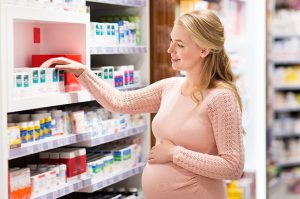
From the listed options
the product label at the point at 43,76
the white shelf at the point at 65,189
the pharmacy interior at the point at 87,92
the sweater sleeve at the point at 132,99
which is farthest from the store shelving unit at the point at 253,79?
the product label at the point at 43,76

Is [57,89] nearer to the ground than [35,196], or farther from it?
farther from it

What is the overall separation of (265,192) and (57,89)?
11.6ft

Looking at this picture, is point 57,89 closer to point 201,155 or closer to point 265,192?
point 201,155

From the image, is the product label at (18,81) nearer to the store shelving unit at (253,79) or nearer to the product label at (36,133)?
the product label at (36,133)

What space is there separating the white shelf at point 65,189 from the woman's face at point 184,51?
103 centimetres

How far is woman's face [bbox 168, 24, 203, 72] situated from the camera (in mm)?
3715

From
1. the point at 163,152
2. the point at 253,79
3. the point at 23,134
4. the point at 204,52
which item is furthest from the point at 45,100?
the point at 253,79

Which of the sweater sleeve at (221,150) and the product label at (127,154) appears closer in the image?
the sweater sleeve at (221,150)

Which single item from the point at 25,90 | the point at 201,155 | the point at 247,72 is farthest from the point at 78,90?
the point at 247,72

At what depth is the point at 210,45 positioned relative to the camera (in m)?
3.66

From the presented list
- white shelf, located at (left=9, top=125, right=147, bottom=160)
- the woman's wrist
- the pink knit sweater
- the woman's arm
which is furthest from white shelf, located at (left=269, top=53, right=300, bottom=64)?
the woman's wrist

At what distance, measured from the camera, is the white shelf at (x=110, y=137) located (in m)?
4.30

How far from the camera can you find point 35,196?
371 cm

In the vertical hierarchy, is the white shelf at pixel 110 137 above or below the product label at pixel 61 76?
below
